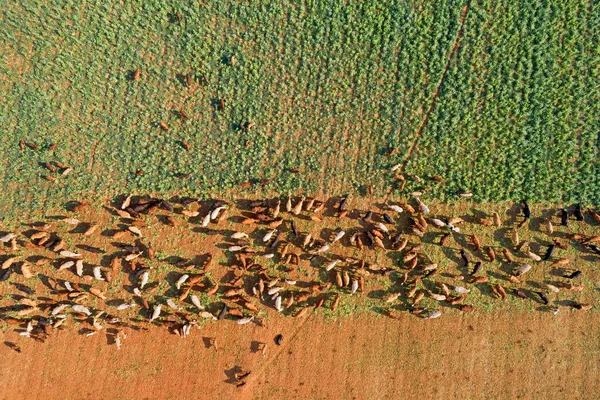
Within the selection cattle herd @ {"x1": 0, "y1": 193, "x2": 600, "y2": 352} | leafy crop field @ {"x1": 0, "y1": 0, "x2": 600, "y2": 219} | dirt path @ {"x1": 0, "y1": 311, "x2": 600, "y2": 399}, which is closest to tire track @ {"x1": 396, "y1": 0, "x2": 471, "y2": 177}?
leafy crop field @ {"x1": 0, "y1": 0, "x2": 600, "y2": 219}

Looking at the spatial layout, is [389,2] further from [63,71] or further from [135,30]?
[63,71]

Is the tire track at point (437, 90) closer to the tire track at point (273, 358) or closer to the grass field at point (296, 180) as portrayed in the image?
the grass field at point (296, 180)

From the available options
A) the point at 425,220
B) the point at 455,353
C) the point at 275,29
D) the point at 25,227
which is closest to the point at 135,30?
the point at 275,29

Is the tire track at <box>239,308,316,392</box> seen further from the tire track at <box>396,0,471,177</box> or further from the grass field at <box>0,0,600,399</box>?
the tire track at <box>396,0,471,177</box>

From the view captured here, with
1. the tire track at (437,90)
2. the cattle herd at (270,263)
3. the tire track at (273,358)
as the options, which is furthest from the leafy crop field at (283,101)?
the tire track at (273,358)

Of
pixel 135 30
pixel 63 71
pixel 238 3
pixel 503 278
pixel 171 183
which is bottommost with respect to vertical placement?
pixel 503 278
